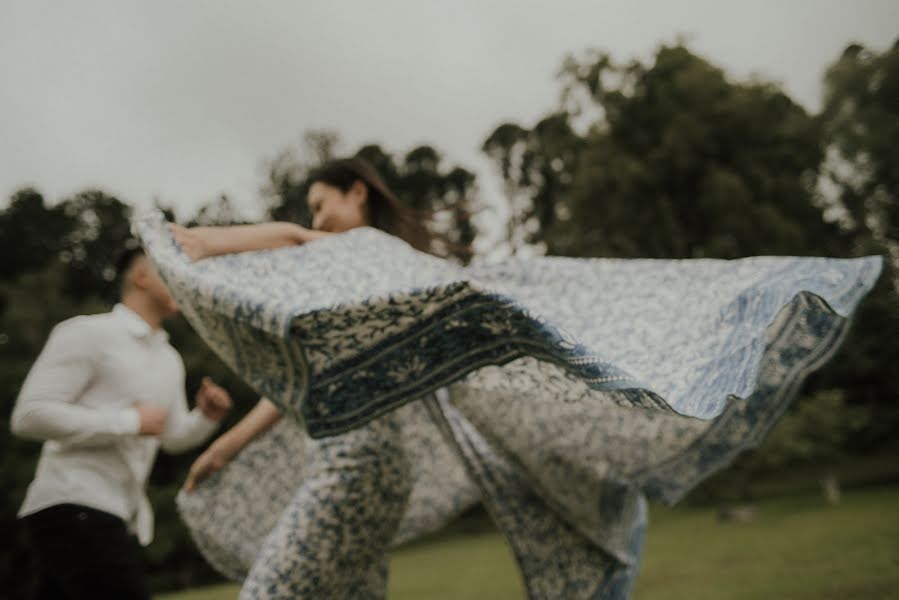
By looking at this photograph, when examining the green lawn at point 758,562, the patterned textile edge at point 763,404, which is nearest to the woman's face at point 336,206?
the patterned textile edge at point 763,404

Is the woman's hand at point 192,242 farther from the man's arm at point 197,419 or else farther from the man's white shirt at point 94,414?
the man's arm at point 197,419

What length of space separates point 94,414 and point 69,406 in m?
0.10

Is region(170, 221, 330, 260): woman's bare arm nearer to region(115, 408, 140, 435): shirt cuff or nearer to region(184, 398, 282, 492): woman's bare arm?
region(184, 398, 282, 492): woman's bare arm

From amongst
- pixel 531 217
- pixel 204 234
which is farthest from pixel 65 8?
pixel 531 217

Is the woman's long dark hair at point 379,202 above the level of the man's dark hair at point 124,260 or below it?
above

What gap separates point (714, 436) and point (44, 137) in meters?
26.0

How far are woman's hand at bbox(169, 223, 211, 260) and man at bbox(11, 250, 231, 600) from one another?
0.77m

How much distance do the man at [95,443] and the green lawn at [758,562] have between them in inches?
163

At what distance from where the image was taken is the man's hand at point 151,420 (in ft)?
10.8

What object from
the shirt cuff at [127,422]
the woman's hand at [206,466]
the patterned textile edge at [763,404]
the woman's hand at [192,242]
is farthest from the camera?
the woman's hand at [206,466]

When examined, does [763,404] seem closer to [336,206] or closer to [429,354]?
[429,354]

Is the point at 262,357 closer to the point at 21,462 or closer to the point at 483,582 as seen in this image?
the point at 483,582

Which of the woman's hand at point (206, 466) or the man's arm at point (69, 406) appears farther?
the woman's hand at point (206, 466)

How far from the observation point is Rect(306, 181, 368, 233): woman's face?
3.36 meters
